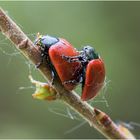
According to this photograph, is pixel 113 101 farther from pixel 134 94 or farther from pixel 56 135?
pixel 56 135

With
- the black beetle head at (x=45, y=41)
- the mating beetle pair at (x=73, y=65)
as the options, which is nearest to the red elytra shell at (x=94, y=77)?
the mating beetle pair at (x=73, y=65)

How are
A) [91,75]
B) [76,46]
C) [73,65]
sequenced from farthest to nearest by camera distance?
[76,46] < [91,75] < [73,65]

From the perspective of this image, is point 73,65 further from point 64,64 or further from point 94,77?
point 94,77

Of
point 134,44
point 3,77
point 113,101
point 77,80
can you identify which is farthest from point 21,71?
point 77,80

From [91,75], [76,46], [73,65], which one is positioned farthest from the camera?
[76,46]

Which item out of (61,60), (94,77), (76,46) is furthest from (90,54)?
(76,46)

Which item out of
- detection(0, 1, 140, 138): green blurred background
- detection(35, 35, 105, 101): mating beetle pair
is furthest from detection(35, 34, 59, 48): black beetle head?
detection(0, 1, 140, 138): green blurred background

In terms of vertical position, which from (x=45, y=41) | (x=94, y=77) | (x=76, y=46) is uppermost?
(x=45, y=41)
